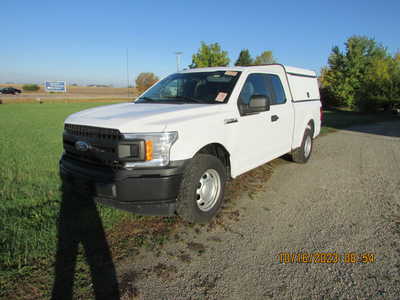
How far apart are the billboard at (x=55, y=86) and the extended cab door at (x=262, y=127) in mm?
53849

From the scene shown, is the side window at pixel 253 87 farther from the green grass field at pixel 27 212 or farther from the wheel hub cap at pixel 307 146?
the green grass field at pixel 27 212

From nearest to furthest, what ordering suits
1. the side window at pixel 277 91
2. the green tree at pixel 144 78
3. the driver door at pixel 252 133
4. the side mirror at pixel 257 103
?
the side mirror at pixel 257 103 < the driver door at pixel 252 133 < the side window at pixel 277 91 < the green tree at pixel 144 78

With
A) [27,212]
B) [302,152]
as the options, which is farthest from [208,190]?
[302,152]

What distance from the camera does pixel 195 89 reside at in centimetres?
392

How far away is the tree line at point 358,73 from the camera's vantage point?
76.7ft

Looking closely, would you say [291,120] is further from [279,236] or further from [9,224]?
[9,224]

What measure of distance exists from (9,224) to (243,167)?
3015 millimetres

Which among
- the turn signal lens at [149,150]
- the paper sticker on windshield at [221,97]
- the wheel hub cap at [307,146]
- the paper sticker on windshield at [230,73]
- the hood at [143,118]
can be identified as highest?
the paper sticker on windshield at [230,73]

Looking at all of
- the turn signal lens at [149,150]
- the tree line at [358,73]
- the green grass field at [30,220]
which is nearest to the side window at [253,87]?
the turn signal lens at [149,150]

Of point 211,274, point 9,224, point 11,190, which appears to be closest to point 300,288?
point 211,274

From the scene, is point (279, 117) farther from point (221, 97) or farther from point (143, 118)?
point (143, 118)

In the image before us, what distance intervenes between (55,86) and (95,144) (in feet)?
184
